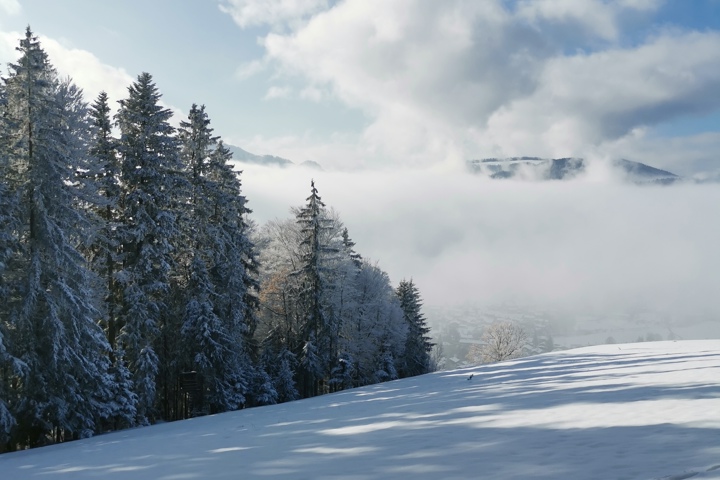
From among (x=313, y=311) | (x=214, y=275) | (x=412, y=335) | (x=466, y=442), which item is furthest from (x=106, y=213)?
(x=412, y=335)

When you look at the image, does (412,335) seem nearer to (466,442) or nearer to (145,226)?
(145,226)

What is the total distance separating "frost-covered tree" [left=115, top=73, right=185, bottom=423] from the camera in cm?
2138

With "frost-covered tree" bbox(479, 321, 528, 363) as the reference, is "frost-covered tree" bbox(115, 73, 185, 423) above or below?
above

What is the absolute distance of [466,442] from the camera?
7.88 metres

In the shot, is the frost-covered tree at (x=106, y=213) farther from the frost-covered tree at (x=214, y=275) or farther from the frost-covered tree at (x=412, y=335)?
the frost-covered tree at (x=412, y=335)

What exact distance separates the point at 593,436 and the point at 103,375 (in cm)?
1702

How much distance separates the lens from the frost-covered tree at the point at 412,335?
52.7 metres

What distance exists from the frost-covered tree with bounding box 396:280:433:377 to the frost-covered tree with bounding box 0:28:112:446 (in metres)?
37.5

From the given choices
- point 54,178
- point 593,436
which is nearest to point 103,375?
point 54,178

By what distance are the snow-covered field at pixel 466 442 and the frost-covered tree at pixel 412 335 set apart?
3847cm

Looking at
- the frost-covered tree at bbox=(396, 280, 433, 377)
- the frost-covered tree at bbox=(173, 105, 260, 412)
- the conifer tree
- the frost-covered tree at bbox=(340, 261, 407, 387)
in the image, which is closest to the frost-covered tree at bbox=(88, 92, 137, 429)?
the frost-covered tree at bbox=(173, 105, 260, 412)

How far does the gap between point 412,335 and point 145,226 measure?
3706 centimetres

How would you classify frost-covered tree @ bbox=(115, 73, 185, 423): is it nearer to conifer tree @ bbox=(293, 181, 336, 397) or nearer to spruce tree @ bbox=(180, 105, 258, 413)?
spruce tree @ bbox=(180, 105, 258, 413)

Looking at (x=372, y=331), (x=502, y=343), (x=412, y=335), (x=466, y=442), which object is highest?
(x=372, y=331)
